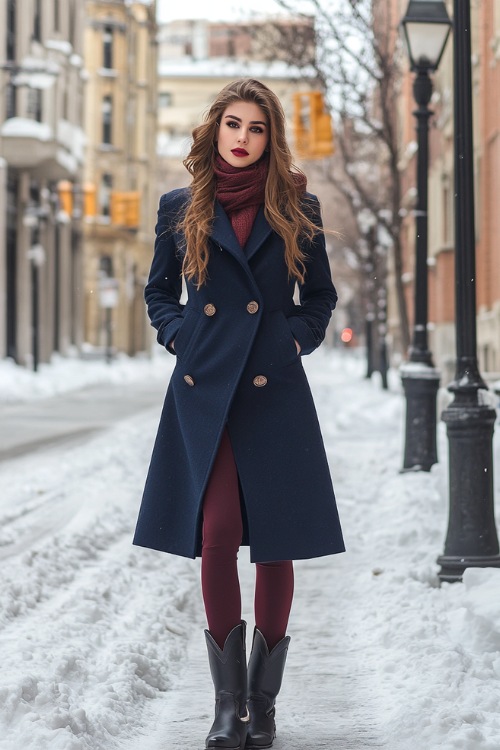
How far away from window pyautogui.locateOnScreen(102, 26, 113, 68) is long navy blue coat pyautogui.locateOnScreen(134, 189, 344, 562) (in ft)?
213

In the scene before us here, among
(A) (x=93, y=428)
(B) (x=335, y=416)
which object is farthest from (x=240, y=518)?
(B) (x=335, y=416)

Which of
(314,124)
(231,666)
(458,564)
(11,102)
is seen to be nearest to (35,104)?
(11,102)

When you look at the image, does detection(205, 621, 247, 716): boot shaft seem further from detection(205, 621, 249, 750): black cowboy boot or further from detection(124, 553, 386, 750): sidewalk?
detection(124, 553, 386, 750): sidewalk

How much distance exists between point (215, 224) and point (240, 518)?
2.97 feet

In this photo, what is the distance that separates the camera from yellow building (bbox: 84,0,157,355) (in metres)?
64.6

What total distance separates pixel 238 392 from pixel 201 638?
85.9 inches

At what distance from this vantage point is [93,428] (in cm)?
1844

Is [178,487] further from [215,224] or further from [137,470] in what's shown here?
[137,470]

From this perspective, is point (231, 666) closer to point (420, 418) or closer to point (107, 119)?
point (420, 418)

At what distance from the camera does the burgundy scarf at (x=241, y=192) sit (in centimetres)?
420

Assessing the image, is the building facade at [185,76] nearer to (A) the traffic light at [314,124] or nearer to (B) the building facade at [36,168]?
(B) the building facade at [36,168]

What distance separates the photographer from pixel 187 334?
13.8 feet

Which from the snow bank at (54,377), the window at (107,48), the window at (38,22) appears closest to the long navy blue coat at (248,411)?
the snow bank at (54,377)

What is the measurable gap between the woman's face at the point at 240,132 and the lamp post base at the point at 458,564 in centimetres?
301
